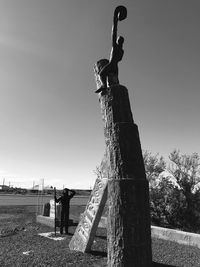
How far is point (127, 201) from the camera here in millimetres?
3592

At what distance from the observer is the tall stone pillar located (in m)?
3.52

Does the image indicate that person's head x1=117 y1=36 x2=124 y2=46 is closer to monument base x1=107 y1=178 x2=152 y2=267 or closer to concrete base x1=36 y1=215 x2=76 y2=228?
monument base x1=107 y1=178 x2=152 y2=267

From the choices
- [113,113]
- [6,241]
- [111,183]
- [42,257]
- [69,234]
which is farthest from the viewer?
[69,234]

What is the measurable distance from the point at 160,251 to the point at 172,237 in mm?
1717

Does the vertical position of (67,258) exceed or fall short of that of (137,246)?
it falls short

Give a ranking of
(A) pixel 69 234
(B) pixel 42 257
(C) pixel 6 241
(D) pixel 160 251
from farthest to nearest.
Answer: (A) pixel 69 234 → (C) pixel 6 241 → (D) pixel 160 251 → (B) pixel 42 257

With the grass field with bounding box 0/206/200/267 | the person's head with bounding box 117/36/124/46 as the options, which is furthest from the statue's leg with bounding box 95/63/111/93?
the grass field with bounding box 0/206/200/267

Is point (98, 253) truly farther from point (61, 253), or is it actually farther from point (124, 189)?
point (124, 189)

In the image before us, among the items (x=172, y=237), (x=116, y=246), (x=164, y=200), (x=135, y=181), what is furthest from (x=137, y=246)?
(x=164, y=200)

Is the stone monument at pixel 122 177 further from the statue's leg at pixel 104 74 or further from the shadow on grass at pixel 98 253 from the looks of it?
the shadow on grass at pixel 98 253

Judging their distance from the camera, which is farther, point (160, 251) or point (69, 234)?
point (69, 234)

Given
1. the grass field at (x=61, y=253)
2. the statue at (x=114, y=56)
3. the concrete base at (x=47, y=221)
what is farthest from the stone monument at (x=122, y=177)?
the concrete base at (x=47, y=221)

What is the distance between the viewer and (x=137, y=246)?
3506mm

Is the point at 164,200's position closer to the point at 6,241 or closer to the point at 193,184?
the point at 193,184
